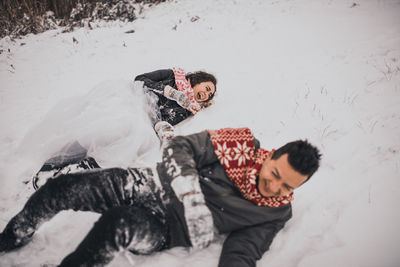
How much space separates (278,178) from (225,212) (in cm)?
45

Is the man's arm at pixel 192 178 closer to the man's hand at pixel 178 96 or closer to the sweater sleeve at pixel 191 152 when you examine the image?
the sweater sleeve at pixel 191 152

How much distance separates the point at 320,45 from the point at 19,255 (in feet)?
15.5

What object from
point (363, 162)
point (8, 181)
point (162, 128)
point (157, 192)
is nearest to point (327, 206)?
point (363, 162)

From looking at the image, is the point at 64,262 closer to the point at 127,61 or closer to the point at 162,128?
the point at 162,128

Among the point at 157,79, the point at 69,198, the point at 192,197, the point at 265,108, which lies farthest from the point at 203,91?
the point at 69,198

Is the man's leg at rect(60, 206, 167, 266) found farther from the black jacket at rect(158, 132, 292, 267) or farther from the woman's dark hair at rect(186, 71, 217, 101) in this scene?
the woman's dark hair at rect(186, 71, 217, 101)

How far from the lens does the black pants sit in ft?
3.82

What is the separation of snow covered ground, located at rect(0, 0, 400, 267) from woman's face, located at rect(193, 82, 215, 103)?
0.23m

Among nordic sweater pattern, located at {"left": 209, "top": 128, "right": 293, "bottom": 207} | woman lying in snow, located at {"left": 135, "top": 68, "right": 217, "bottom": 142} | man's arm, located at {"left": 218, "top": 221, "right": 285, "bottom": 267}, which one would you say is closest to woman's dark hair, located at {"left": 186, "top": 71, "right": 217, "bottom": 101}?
woman lying in snow, located at {"left": 135, "top": 68, "right": 217, "bottom": 142}

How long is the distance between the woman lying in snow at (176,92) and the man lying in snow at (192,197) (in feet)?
4.06

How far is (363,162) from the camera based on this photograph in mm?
1903

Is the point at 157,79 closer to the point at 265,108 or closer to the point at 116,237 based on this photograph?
the point at 265,108

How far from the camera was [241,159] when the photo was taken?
1506 millimetres

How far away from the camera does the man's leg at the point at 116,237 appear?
3.73ft
